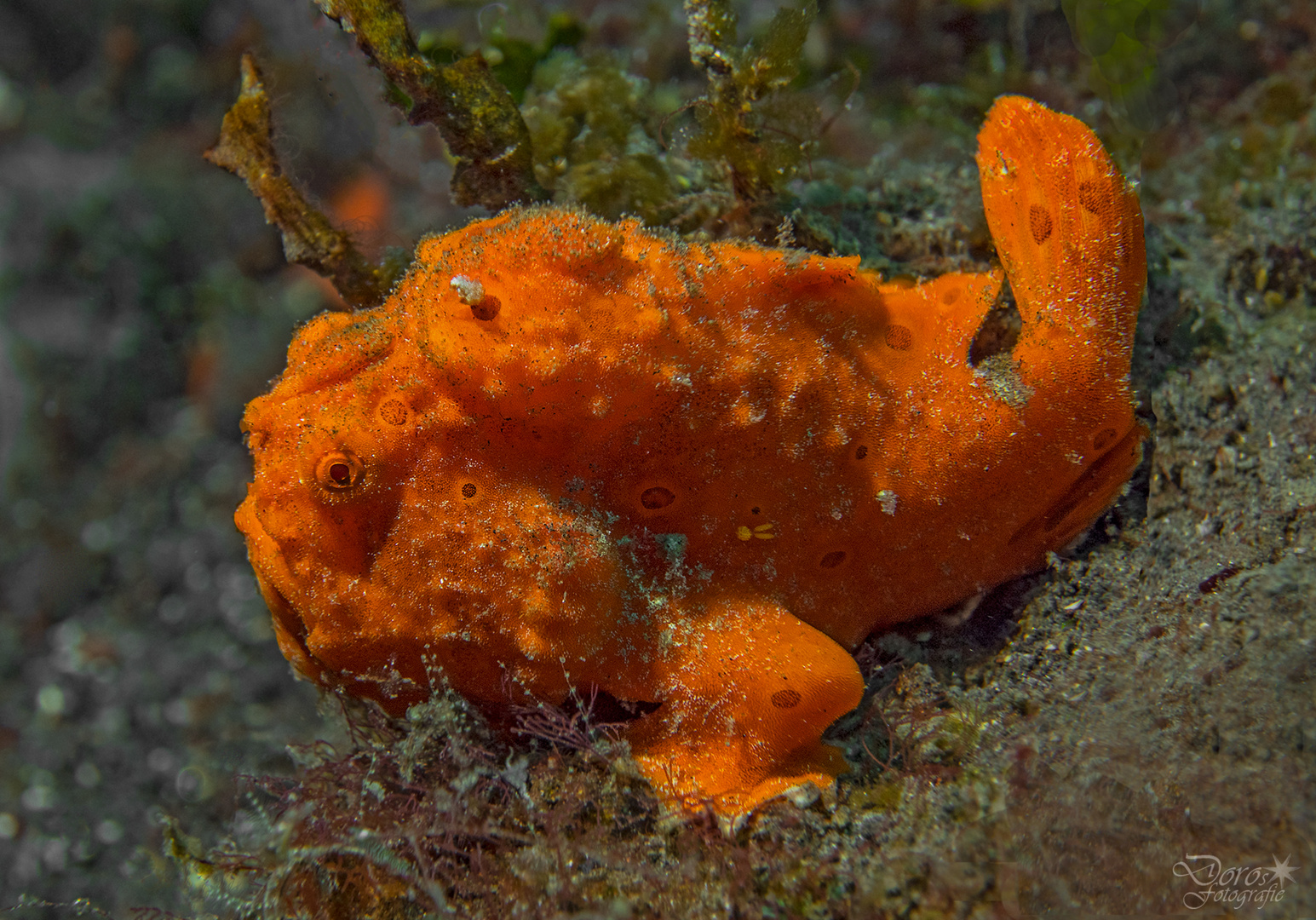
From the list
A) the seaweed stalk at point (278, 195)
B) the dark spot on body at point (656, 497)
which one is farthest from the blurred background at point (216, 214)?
the dark spot on body at point (656, 497)

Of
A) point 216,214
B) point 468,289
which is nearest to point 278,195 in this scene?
point 468,289

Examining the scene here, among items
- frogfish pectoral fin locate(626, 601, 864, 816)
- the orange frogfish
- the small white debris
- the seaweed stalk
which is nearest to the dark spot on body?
the orange frogfish

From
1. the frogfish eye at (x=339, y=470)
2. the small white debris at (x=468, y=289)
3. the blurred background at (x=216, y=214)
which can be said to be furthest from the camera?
the blurred background at (x=216, y=214)

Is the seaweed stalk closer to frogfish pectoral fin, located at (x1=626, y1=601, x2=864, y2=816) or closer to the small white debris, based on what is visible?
the small white debris

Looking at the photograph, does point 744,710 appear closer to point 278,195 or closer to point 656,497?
point 656,497

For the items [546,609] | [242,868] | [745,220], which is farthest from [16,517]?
[745,220]

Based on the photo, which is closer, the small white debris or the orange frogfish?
the small white debris

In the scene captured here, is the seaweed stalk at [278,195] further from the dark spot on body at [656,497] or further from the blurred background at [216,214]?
the dark spot on body at [656,497]
